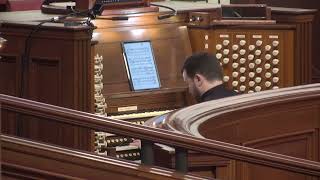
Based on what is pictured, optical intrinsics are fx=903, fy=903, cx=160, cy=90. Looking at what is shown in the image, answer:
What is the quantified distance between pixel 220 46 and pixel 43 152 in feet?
9.74

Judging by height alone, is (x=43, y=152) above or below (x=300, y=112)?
above

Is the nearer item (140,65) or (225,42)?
(140,65)

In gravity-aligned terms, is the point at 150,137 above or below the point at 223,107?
above

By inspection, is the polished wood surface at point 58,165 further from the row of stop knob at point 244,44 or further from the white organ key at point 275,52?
the white organ key at point 275,52

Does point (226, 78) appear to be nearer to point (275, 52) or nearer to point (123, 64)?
point (275, 52)

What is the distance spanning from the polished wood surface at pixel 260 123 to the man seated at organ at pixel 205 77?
1.96 feet

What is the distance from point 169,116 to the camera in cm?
375

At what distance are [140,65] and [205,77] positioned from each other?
0.49 metres

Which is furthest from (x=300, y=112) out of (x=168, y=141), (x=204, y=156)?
(x=168, y=141)

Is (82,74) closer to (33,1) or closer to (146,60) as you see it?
(146,60)

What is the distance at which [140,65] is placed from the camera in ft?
17.6

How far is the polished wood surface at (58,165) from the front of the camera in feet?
9.03

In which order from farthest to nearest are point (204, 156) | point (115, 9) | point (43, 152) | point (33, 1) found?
point (33, 1), point (115, 9), point (204, 156), point (43, 152)

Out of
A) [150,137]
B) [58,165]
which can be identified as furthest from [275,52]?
[58,165]
